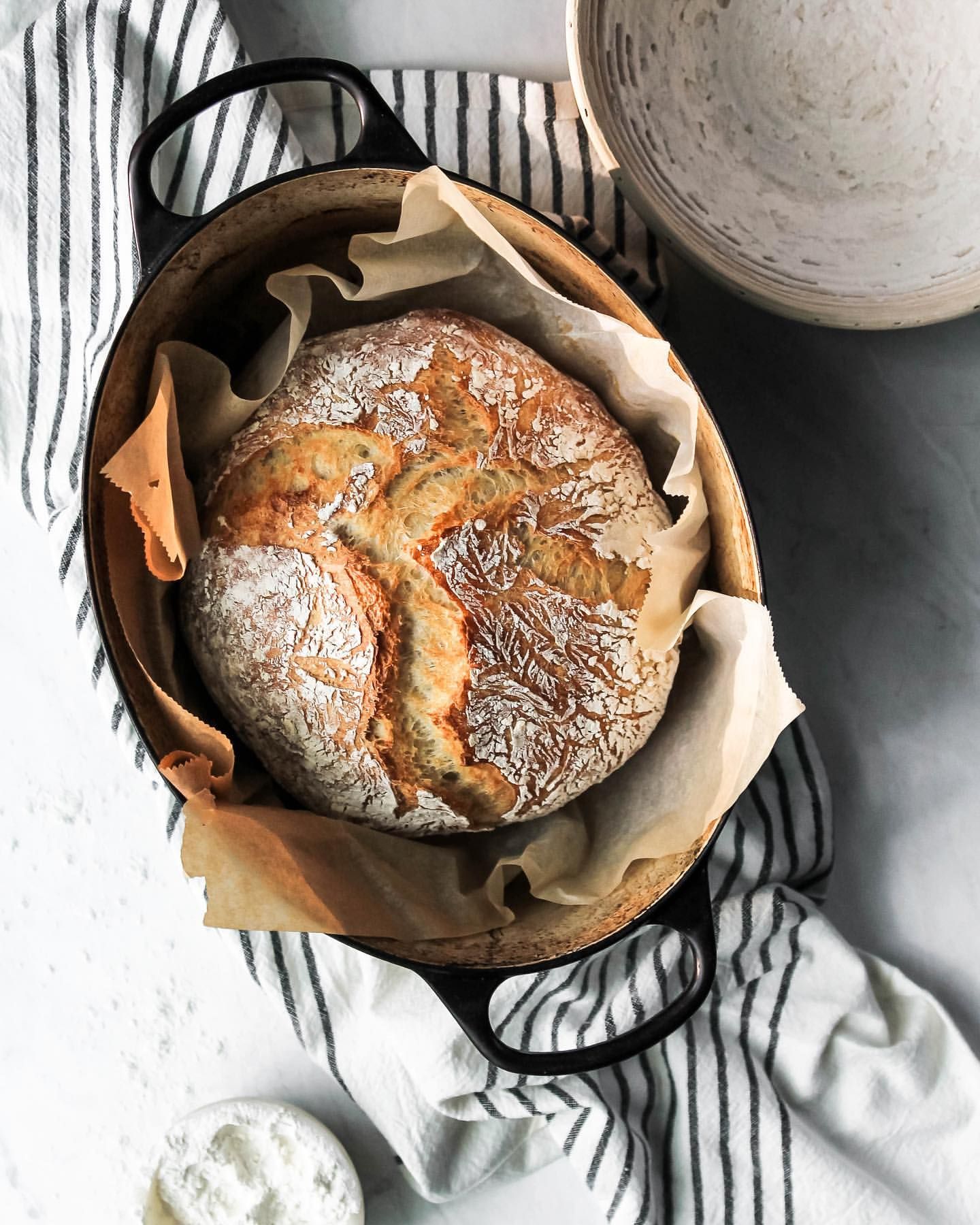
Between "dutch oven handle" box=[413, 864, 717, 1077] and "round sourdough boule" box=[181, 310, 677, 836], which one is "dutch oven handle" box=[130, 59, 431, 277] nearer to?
"round sourdough boule" box=[181, 310, 677, 836]

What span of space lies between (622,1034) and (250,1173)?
1.32 feet

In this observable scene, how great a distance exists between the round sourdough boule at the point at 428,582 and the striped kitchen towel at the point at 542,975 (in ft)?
A: 0.62

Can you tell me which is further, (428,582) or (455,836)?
(455,836)

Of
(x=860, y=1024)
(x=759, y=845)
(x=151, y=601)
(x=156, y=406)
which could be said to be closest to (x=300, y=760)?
(x=151, y=601)

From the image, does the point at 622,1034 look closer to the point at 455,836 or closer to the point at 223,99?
the point at 455,836

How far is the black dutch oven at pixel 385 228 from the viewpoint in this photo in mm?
654

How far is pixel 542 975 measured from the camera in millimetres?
869

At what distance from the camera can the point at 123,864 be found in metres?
0.95

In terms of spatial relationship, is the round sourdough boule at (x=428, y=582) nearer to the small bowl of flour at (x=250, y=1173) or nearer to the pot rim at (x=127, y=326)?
the pot rim at (x=127, y=326)

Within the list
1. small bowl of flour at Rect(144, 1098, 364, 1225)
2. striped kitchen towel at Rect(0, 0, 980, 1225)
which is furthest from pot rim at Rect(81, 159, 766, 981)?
small bowl of flour at Rect(144, 1098, 364, 1225)

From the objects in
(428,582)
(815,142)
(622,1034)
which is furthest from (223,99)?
(622,1034)

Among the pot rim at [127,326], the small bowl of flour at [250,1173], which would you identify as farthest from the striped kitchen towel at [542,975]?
the pot rim at [127,326]

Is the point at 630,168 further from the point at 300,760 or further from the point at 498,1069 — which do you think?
the point at 498,1069

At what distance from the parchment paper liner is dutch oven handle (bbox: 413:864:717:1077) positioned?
0.13ft
